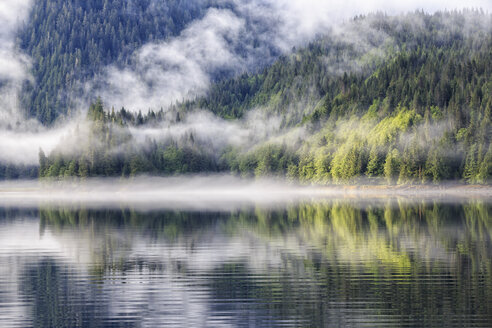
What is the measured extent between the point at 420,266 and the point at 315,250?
1021cm

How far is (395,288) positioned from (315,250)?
605 inches

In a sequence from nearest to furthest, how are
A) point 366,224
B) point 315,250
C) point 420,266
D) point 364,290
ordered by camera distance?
point 364,290 → point 420,266 → point 315,250 → point 366,224

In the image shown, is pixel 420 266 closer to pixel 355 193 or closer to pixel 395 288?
pixel 395 288

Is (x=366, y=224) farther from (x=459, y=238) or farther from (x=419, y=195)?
(x=419, y=195)

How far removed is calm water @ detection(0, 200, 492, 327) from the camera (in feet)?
94.1

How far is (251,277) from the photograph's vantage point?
3769 centimetres

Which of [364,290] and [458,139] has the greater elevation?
[458,139]

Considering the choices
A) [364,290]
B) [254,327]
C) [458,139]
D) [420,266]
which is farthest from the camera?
[458,139]

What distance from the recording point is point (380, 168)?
7451 inches

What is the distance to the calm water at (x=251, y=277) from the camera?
28672mm

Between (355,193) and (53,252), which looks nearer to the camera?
(53,252)

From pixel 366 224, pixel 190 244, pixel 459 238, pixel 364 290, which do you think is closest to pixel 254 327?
pixel 364 290

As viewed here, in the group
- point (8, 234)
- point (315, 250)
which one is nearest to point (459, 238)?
point (315, 250)

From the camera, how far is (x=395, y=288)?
3338 centimetres
